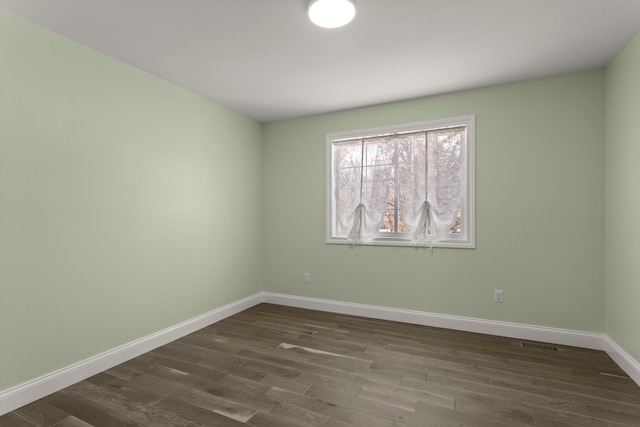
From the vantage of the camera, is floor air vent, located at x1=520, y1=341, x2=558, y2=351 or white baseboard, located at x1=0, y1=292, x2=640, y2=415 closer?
white baseboard, located at x1=0, y1=292, x2=640, y2=415

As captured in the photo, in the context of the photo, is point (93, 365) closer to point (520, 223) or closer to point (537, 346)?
point (537, 346)

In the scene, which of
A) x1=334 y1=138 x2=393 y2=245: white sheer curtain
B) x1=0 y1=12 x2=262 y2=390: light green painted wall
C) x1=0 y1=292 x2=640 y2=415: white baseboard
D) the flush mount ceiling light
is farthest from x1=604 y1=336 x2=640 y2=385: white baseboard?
x1=0 y1=12 x2=262 y2=390: light green painted wall

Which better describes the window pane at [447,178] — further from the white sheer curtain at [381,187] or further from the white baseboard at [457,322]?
the white baseboard at [457,322]

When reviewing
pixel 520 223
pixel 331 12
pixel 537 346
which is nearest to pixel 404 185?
pixel 520 223

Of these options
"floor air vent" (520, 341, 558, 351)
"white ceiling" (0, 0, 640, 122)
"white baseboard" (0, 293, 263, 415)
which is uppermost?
"white ceiling" (0, 0, 640, 122)

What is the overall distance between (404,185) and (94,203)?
298 centimetres

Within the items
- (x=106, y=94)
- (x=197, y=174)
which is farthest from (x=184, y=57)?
(x=197, y=174)

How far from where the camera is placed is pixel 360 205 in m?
3.81

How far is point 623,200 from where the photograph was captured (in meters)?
2.46

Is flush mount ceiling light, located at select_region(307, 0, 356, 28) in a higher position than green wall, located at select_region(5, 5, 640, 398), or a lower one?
higher

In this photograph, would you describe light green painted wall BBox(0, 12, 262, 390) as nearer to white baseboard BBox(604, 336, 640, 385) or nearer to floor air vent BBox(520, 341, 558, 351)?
floor air vent BBox(520, 341, 558, 351)

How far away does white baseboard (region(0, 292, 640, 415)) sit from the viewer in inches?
82.6

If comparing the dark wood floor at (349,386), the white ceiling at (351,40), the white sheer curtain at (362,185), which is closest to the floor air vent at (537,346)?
the dark wood floor at (349,386)

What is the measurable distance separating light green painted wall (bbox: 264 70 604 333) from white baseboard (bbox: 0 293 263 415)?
166 centimetres
